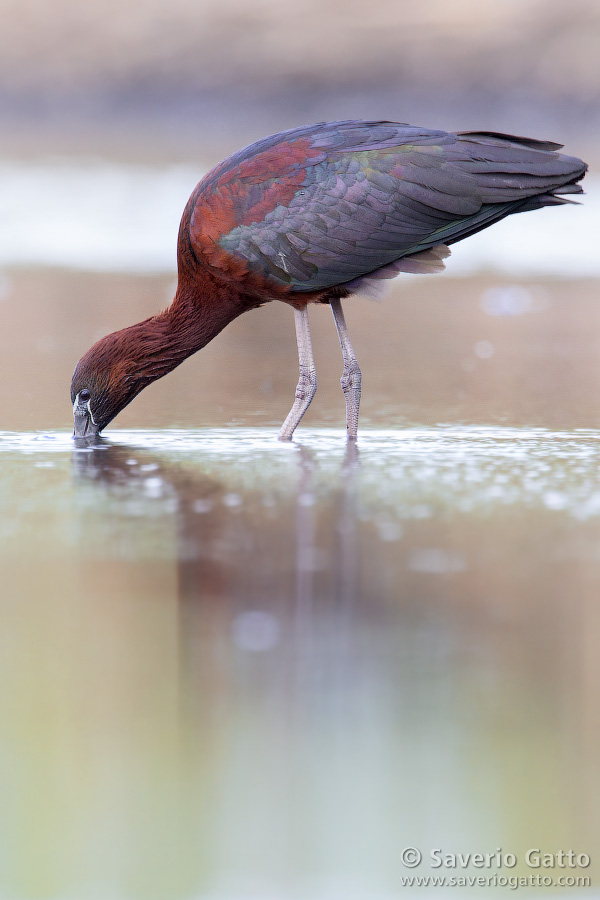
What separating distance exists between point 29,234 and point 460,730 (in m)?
8.66

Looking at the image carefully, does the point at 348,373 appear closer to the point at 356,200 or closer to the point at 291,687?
the point at 356,200

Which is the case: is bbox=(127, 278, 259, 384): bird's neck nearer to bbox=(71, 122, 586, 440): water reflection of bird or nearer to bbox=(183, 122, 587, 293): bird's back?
bbox=(71, 122, 586, 440): water reflection of bird

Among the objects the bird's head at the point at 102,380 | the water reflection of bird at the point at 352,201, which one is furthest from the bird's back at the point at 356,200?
the bird's head at the point at 102,380

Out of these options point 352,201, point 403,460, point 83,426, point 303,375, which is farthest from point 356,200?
point 83,426

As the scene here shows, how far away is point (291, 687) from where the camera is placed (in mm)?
2449

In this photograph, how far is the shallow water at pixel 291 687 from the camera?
2014 mm

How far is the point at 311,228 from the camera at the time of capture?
475 centimetres

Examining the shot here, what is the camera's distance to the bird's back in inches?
187

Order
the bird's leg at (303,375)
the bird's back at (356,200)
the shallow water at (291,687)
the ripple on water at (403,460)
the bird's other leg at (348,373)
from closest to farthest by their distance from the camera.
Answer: the shallow water at (291,687), the ripple on water at (403,460), the bird's back at (356,200), the bird's leg at (303,375), the bird's other leg at (348,373)

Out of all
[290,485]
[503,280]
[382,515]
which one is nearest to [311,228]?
[290,485]

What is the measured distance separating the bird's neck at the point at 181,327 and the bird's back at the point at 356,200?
27cm

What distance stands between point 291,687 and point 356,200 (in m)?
2.75

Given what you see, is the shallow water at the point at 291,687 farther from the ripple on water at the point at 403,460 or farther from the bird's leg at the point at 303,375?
the bird's leg at the point at 303,375

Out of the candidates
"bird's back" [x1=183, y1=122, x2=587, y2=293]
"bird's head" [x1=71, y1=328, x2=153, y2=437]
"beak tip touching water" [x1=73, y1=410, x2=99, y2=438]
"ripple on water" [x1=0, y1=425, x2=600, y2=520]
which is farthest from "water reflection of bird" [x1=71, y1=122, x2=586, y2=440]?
"beak tip touching water" [x1=73, y1=410, x2=99, y2=438]
